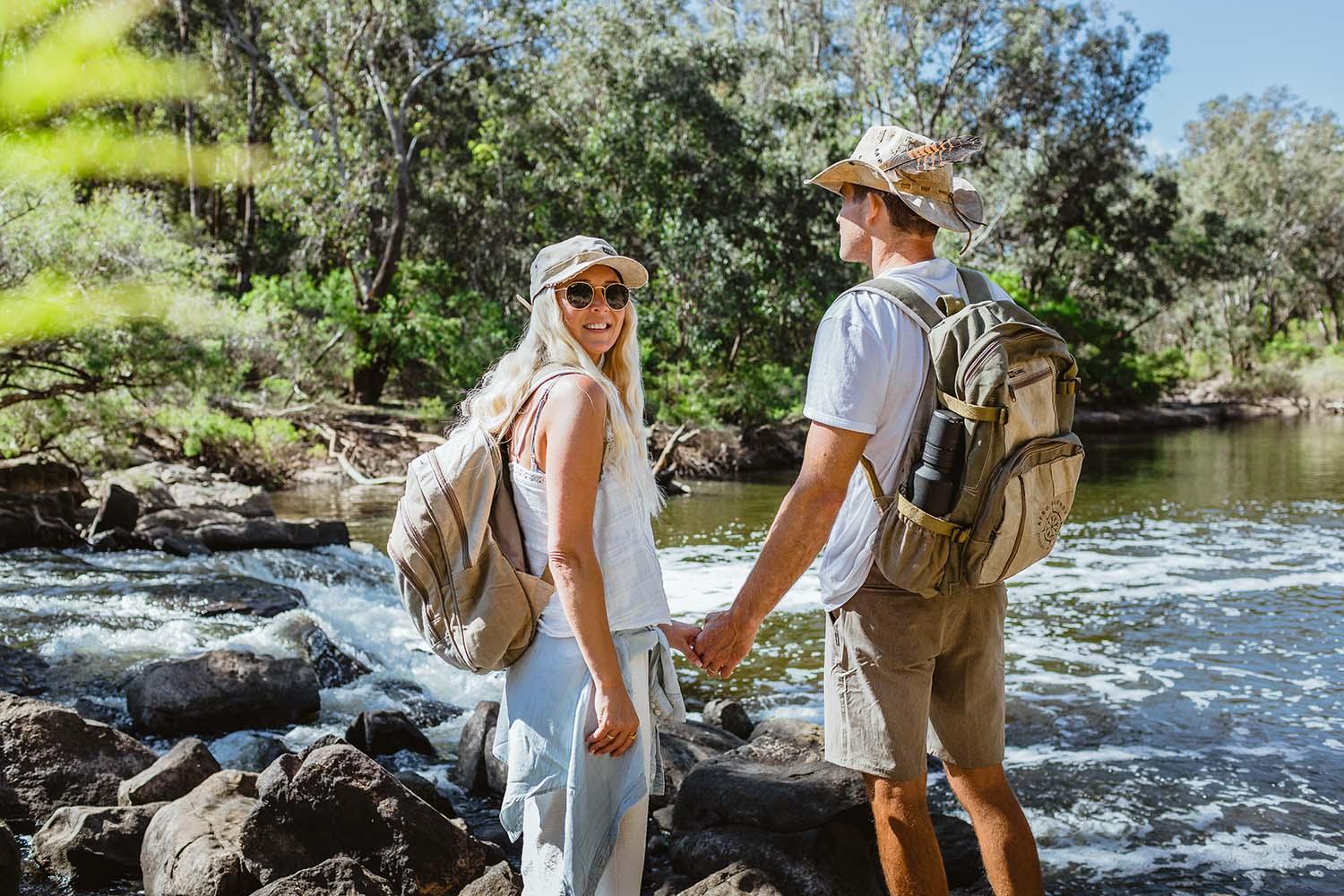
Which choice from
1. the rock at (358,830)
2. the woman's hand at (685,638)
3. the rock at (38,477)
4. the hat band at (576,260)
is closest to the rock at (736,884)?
the rock at (358,830)

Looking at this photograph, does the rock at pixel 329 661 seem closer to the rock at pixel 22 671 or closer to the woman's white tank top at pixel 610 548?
the rock at pixel 22 671

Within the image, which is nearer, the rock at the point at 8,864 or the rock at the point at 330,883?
the rock at the point at 330,883

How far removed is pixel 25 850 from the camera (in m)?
4.83

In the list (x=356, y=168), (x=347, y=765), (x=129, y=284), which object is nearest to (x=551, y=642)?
(x=347, y=765)

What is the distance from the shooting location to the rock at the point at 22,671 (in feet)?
23.5

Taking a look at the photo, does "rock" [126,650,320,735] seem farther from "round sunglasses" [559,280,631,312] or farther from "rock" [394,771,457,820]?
"round sunglasses" [559,280,631,312]

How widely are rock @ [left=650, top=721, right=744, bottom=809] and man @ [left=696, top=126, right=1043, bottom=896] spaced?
2.29m

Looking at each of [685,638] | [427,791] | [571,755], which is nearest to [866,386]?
[685,638]

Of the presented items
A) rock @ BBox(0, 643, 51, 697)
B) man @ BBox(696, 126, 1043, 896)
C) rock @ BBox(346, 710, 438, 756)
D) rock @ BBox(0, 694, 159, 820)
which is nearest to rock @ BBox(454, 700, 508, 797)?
rock @ BBox(346, 710, 438, 756)

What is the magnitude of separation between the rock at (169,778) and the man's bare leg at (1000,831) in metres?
3.56

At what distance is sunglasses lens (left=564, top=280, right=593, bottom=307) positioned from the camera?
2.81 metres

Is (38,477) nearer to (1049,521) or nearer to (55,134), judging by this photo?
(55,134)

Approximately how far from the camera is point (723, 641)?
299 centimetres

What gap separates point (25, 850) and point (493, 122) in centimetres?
2133
